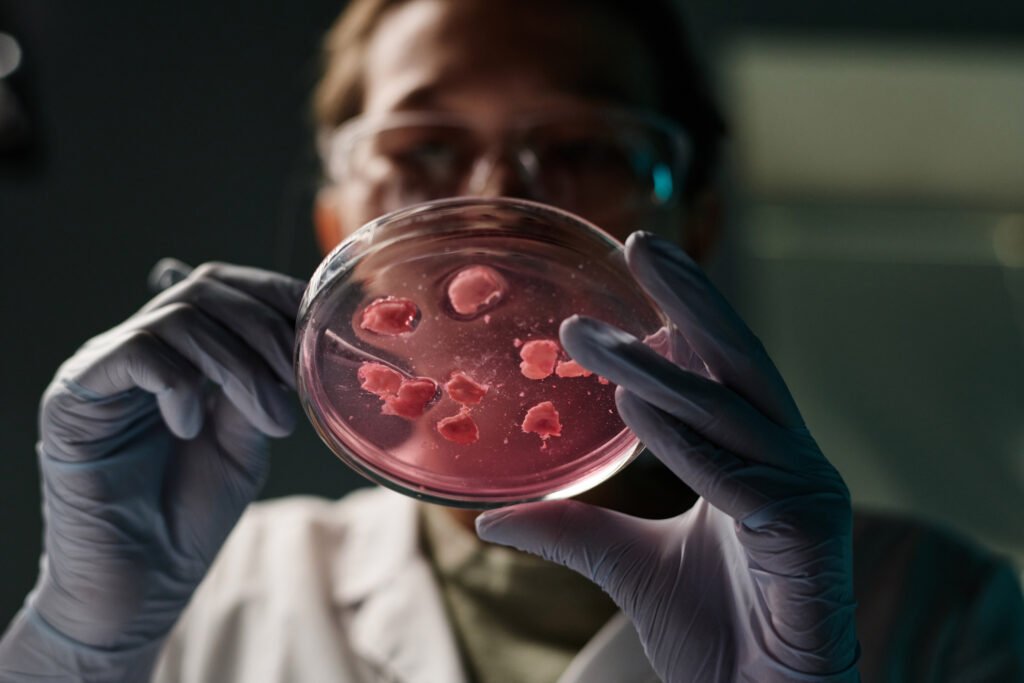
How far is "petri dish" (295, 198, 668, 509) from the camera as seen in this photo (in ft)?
2.92

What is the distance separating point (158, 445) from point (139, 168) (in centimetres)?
169

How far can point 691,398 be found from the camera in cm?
89

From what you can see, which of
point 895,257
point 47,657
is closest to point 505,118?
point 47,657

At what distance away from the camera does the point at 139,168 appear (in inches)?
105

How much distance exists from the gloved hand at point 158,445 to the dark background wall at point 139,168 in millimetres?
1215

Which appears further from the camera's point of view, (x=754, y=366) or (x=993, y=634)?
(x=993, y=634)

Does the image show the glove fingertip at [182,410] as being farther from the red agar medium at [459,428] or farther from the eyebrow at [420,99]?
the eyebrow at [420,99]

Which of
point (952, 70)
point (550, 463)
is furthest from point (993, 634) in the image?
point (952, 70)

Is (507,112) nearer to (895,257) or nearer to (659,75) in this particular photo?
(659,75)

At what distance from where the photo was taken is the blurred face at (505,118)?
4.86 feet

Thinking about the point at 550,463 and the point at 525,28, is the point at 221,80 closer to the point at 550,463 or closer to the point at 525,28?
the point at 525,28

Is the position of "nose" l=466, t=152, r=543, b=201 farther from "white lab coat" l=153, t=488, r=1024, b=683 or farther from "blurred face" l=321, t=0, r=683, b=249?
"white lab coat" l=153, t=488, r=1024, b=683

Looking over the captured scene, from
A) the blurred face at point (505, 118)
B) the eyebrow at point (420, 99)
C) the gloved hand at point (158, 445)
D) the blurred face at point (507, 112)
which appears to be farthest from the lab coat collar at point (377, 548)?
the eyebrow at point (420, 99)

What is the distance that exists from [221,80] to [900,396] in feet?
8.21
